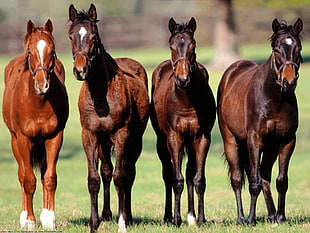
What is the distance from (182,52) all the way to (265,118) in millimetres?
1305

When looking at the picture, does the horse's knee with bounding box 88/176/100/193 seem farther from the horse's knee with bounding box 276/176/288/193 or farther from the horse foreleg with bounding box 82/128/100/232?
the horse's knee with bounding box 276/176/288/193

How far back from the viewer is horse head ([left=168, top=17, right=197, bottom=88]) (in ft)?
29.4

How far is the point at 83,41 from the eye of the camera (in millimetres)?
8781

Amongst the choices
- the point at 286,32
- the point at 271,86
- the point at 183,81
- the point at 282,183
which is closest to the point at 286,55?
the point at 286,32

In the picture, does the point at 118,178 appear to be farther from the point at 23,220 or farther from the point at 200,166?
the point at 23,220

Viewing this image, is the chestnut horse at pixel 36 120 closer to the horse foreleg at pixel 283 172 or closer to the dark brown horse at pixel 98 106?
the dark brown horse at pixel 98 106

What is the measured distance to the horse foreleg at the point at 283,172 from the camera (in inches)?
368

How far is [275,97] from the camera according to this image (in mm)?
9188

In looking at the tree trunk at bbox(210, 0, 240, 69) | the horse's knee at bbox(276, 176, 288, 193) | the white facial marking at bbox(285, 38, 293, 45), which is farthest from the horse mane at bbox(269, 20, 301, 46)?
the tree trunk at bbox(210, 0, 240, 69)

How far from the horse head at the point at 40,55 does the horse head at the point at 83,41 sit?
394 mm

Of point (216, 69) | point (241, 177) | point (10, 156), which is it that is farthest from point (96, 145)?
point (216, 69)

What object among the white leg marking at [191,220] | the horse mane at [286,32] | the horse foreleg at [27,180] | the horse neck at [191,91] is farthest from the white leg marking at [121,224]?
the horse mane at [286,32]

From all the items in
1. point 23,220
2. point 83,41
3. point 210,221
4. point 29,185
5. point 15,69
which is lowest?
point 210,221

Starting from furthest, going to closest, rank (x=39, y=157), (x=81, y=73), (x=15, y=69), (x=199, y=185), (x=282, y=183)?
(x=15, y=69) < (x=39, y=157) < (x=199, y=185) < (x=282, y=183) < (x=81, y=73)
